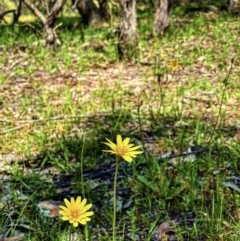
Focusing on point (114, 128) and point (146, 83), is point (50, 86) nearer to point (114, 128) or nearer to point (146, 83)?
point (146, 83)

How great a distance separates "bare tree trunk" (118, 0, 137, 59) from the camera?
8266 millimetres

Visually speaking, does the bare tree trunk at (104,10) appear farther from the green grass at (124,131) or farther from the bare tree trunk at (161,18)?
the bare tree trunk at (161,18)

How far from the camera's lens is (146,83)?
710 centimetres

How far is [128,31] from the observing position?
27.5ft

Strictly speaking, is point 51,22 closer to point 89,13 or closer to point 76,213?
point 89,13

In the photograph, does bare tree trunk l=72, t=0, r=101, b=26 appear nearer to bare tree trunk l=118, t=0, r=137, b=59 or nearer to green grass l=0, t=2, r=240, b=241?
green grass l=0, t=2, r=240, b=241

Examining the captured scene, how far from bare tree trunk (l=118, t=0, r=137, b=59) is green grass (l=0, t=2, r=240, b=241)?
22 cm

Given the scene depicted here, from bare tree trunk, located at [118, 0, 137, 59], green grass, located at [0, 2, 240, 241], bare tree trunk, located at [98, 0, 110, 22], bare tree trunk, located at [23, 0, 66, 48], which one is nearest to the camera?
green grass, located at [0, 2, 240, 241]

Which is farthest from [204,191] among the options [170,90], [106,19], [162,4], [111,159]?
[106,19]

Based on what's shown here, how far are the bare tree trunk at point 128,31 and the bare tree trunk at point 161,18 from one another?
1.15m

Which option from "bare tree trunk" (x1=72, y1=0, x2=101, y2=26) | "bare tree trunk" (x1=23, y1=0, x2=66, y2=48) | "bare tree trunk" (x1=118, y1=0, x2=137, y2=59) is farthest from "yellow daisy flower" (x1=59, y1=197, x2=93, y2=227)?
"bare tree trunk" (x1=72, y1=0, x2=101, y2=26)

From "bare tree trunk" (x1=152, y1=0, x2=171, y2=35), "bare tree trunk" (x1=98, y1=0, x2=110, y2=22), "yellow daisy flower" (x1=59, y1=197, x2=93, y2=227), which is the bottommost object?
"bare tree trunk" (x1=98, y1=0, x2=110, y2=22)

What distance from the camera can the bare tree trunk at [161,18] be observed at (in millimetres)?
9477

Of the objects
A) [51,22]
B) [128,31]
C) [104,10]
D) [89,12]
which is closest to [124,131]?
[128,31]
